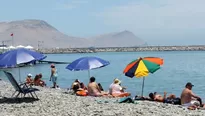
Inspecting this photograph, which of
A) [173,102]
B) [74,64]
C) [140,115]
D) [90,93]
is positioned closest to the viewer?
→ [140,115]

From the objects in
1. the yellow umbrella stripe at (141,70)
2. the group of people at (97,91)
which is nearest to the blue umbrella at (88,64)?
the group of people at (97,91)

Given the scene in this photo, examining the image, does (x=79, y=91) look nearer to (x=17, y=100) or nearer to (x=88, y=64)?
(x=88, y=64)

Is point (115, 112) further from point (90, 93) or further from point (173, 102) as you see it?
point (90, 93)

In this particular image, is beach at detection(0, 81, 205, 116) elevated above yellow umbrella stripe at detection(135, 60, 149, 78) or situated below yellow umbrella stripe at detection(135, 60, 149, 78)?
below

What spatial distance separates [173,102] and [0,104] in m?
5.31

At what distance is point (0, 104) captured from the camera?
1166cm

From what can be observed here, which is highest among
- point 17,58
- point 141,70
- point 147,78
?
point 17,58

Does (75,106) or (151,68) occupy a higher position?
(151,68)

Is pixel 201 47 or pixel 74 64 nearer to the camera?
pixel 74 64

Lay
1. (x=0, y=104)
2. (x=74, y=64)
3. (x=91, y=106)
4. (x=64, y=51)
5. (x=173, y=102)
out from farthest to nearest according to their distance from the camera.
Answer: (x=64, y=51) < (x=74, y=64) < (x=173, y=102) < (x=0, y=104) < (x=91, y=106)

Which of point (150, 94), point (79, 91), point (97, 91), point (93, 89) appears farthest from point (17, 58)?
point (150, 94)

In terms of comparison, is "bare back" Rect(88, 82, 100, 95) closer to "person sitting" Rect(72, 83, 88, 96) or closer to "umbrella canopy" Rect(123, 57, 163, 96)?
"person sitting" Rect(72, 83, 88, 96)

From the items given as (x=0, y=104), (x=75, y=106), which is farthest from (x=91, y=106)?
(x=0, y=104)

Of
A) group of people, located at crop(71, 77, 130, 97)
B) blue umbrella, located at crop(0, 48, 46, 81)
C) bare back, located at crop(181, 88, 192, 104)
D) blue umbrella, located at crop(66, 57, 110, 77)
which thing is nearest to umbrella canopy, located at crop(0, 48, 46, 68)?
blue umbrella, located at crop(0, 48, 46, 81)
